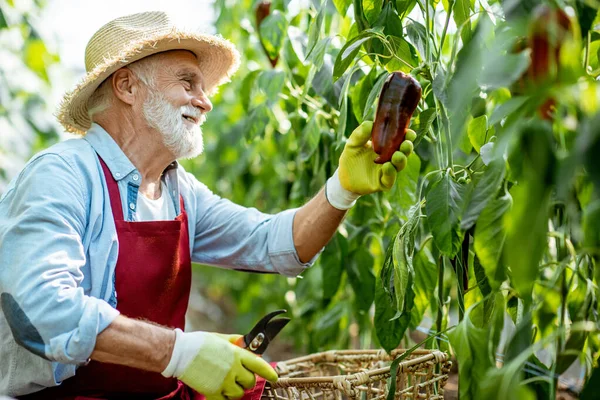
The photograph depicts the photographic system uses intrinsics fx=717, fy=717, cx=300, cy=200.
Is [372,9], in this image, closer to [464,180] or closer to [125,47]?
[464,180]

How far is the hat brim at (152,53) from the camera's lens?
188cm

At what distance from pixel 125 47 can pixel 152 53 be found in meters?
0.09

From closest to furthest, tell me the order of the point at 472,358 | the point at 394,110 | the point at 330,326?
the point at 472,358 → the point at 394,110 → the point at 330,326

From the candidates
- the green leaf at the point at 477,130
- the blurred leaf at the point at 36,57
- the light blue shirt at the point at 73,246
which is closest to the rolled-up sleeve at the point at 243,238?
the light blue shirt at the point at 73,246

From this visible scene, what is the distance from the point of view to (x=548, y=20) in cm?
91

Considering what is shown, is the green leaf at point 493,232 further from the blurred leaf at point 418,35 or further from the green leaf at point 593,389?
the blurred leaf at point 418,35

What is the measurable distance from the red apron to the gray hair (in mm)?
244

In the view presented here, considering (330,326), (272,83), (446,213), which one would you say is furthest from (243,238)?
(446,213)

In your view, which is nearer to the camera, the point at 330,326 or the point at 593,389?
the point at 593,389

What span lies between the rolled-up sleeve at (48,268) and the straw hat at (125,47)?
1.13 ft

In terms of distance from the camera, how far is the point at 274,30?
2188 mm

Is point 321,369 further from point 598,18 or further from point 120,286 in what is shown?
point 598,18

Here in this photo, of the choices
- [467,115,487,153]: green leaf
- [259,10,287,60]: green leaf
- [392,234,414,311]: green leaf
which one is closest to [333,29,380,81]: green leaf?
[467,115,487,153]: green leaf

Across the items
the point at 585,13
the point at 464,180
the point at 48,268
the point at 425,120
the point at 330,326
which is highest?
the point at 585,13
